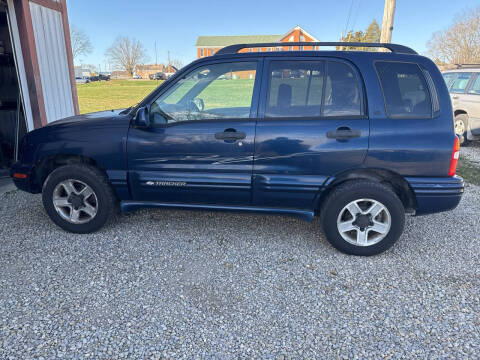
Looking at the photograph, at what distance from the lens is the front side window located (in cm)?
334

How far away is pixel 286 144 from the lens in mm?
3186

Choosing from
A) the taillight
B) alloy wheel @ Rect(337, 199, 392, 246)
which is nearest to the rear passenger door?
alloy wheel @ Rect(337, 199, 392, 246)

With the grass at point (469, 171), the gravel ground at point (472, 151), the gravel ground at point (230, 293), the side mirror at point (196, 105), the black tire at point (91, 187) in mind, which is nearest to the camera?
the gravel ground at point (230, 293)

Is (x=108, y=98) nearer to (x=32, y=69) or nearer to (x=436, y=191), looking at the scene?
(x=32, y=69)

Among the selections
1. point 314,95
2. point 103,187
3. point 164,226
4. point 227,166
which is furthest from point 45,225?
point 314,95

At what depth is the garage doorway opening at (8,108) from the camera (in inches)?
248

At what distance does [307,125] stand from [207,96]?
105 cm

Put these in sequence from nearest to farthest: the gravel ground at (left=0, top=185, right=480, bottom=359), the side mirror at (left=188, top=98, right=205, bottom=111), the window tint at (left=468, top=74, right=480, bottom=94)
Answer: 1. the gravel ground at (left=0, top=185, right=480, bottom=359)
2. the side mirror at (left=188, top=98, right=205, bottom=111)
3. the window tint at (left=468, top=74, right=480, bottom=94)

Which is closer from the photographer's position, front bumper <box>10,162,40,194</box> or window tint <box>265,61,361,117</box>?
window tint <box>265,61,361,117</box>

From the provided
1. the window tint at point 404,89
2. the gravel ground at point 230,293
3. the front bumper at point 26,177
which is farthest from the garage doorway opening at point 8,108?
the window tint at point 404,89

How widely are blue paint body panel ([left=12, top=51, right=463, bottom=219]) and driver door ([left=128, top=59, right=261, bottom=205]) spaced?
10 millimetres

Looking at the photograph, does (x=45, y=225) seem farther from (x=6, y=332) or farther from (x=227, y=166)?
(x=227, y=166)

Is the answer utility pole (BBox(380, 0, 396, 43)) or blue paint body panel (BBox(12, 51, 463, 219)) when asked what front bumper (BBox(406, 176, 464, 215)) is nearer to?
blue paint body panel (BBox(12, 51, 463, 219))

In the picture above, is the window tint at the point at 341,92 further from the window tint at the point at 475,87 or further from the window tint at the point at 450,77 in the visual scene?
the window tint at the point at 450,77
